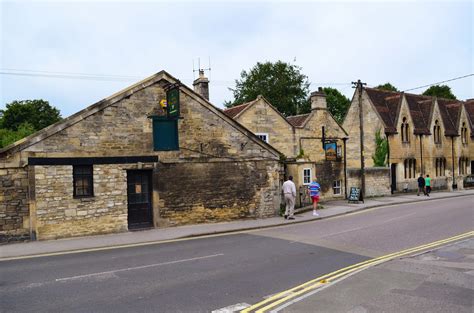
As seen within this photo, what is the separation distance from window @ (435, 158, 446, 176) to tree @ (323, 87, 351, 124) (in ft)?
65.4

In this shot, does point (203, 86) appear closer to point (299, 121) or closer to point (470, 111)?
point (299, 121)

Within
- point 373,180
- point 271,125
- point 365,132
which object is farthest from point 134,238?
point 365,132

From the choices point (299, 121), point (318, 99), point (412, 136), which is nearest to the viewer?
point (318, 99)

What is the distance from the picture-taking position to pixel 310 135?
93.0 feet

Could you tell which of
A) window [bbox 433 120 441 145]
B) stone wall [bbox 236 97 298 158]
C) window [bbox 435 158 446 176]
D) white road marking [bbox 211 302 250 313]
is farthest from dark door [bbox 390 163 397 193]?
white road marking [bbox 211 302 250 313]

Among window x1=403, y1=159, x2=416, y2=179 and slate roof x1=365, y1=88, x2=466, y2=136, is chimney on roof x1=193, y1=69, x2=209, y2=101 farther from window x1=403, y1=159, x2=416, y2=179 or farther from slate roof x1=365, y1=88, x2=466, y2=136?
window x1=403, y1=159, x2=416, y2=179

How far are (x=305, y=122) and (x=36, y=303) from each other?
23.1 meters

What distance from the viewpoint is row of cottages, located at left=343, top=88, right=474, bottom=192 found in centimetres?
3491

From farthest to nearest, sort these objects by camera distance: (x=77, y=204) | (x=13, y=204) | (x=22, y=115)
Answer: (x=22, y=115) < (x=77, y=204) < (x=13, y=204)

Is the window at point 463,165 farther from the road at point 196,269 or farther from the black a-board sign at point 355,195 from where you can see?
the road at point 196,269

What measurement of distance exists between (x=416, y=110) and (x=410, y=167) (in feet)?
22.1

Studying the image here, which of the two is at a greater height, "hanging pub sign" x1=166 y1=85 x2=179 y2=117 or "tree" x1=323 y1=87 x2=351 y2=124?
"tree" x1=323 y1=87 x2=351 y2=124

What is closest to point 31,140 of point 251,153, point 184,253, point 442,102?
point 184,253

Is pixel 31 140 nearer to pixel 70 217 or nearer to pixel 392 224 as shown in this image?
pixel 70 217
